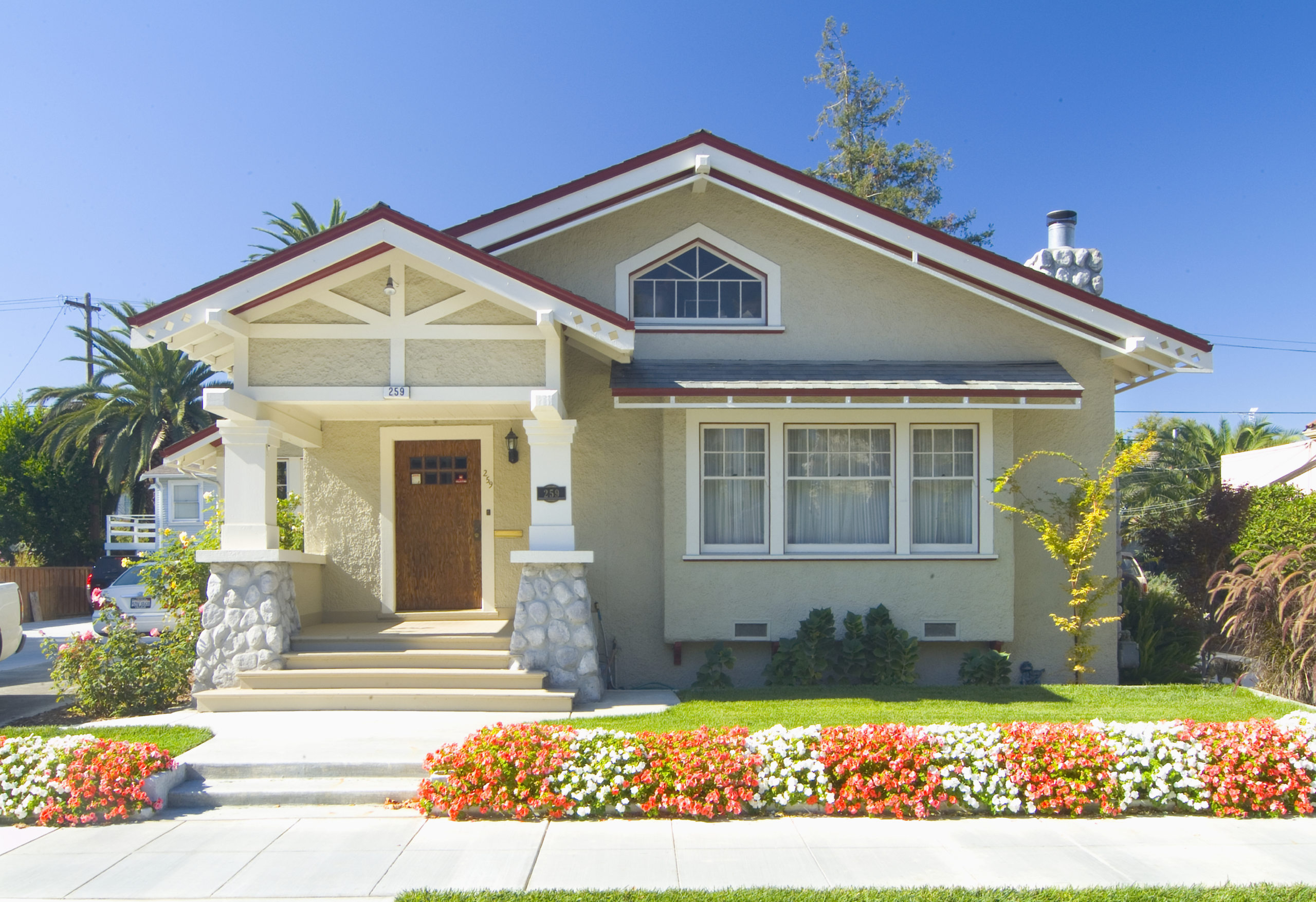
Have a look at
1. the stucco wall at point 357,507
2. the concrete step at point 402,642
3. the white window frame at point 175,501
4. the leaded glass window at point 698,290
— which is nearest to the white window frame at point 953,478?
the leaded glass window at point 698,290

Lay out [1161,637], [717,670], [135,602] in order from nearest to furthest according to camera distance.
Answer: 1. [717,670]
2. [1161,637]
3. [135,602]

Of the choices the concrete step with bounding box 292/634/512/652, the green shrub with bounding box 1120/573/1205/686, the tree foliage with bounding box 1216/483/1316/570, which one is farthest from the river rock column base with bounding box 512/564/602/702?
the tree foliage with bounding box 1216/483/1316/570

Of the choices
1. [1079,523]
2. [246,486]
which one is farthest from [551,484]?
[1079,523]

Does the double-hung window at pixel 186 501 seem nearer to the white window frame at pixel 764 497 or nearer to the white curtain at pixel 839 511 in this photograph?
the white window frame at pixel 764 497

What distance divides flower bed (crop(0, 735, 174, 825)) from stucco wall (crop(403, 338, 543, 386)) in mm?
3787

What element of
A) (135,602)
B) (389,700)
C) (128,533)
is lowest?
(389,700)

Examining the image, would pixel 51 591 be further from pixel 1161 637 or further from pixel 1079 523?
pixel 1161 637

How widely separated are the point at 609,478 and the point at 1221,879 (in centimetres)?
666

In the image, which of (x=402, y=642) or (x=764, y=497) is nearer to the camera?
(x=402, y=642)

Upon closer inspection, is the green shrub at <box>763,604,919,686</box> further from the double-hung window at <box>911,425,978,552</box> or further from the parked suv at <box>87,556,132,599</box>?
the parked suv at <box>87,556,132,599</box>

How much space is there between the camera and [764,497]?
10.5 meters

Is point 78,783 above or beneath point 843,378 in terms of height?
beneath

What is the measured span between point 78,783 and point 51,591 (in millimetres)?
21332

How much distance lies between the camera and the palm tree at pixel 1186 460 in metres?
23.4
